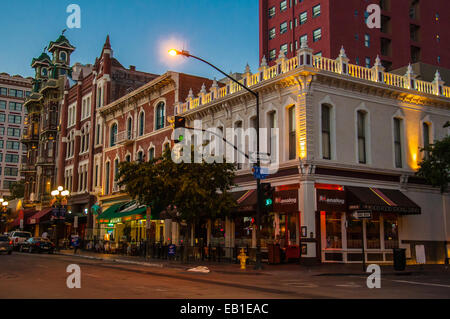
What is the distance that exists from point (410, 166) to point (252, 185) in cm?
969

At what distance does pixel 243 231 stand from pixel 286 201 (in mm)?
5025

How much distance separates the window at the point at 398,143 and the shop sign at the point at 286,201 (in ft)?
25.6

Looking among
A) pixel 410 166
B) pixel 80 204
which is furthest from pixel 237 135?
pixel 80 204

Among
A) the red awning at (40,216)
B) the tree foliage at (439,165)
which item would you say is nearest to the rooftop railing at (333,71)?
the tree foliage at (439,165)

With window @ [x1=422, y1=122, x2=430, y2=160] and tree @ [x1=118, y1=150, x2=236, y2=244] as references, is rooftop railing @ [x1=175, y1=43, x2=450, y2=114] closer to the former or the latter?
window @ [x1=422, y1=122, x2=430, y2=160]

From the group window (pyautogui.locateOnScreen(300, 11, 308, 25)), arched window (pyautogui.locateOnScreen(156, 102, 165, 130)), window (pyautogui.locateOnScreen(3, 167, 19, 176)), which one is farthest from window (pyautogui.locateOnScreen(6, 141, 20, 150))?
arched window (pyautogui.locateOnScreen(156, 102, 165, 130))

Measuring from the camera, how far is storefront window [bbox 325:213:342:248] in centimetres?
2662

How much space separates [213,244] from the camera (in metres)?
33.2

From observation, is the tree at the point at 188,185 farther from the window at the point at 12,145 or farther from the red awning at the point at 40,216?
the window at the point at 12,145

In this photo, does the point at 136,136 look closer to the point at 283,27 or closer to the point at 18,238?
the point at 18,238

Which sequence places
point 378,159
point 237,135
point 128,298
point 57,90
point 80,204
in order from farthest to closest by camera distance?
1. point 57,90
2. point 80,204
3. point 237,135
4. point 378,159
5. point 128,298

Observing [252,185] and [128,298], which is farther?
[252,185]

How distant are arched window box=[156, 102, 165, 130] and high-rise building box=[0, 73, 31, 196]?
8683 cm
